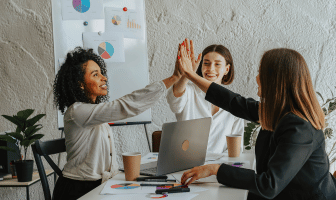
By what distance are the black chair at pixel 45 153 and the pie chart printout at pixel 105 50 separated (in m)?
1.12

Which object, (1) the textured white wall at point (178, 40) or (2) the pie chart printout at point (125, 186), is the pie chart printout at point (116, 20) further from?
(2) the pie chart printout at point (125, 186)

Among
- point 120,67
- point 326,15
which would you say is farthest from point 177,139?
point 326,15

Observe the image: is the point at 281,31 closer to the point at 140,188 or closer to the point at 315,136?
the point at 315,136

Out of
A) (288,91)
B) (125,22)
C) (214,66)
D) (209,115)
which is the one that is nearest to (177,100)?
(209,115)

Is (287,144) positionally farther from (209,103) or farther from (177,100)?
(209,103)

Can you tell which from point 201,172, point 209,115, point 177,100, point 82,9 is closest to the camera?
point 201,172

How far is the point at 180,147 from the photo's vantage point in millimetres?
1131

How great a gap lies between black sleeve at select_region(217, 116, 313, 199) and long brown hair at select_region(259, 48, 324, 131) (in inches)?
2.1

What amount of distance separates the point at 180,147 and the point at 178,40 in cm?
175

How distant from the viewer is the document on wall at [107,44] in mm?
2465

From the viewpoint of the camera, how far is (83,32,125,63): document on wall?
Result: 2465 millimetres

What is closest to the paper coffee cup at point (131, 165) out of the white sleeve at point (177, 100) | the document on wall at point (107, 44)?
the white sleeve at point (177, 100)

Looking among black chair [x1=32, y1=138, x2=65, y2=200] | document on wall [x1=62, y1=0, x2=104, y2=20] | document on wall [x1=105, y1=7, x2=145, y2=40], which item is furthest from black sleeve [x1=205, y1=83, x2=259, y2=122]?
document on wall [x1=62, y1=0, x2=104, y2=20]

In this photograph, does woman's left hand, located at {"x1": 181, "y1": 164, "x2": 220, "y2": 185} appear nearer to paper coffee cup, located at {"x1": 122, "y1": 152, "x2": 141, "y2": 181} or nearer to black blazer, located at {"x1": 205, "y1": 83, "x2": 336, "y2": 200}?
black blazer, located at {"x1": 205, "y1": 83, "x2": 336, "y2": 200}
